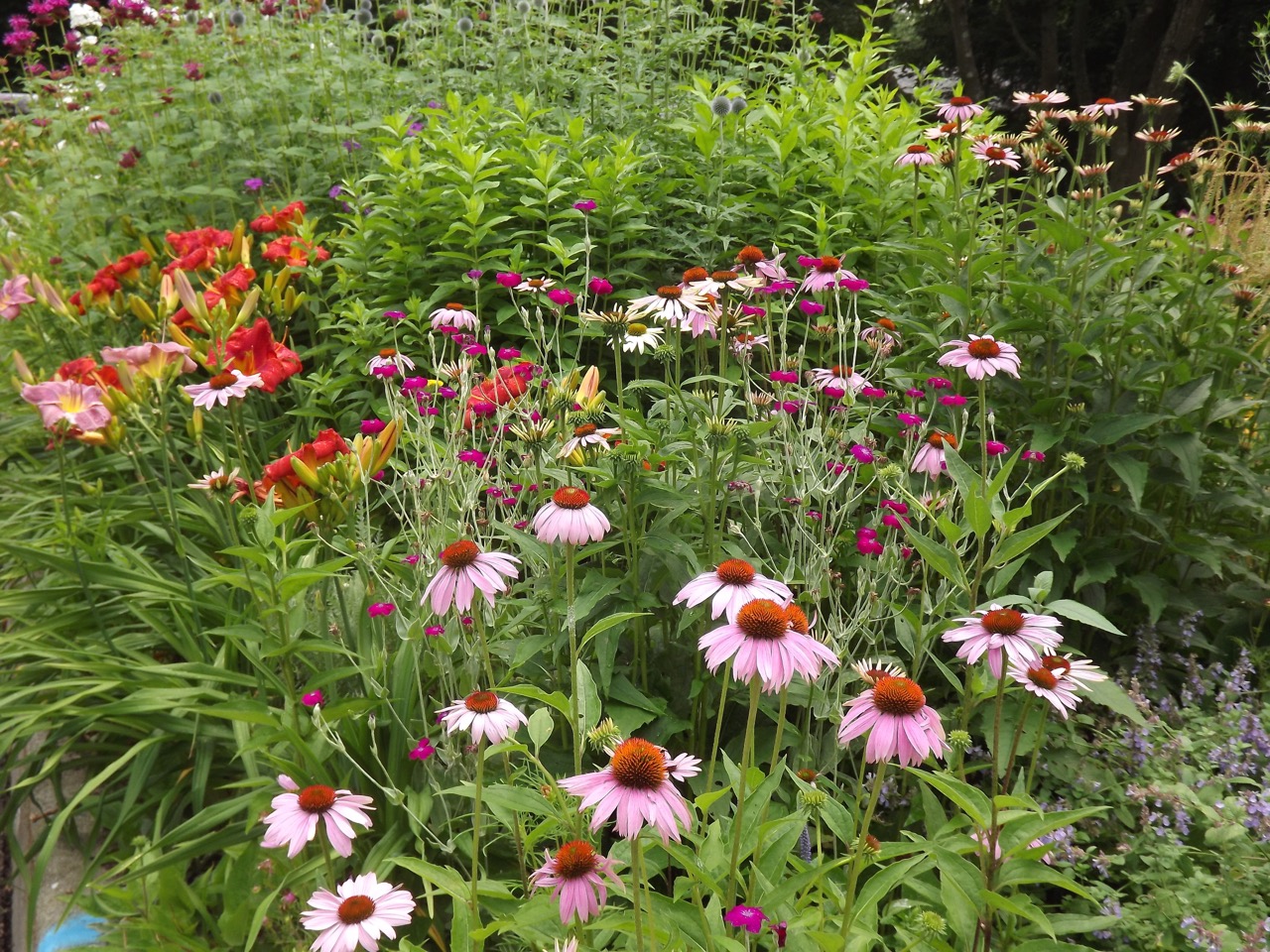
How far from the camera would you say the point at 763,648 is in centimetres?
112

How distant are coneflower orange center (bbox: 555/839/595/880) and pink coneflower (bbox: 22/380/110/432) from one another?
1573mm

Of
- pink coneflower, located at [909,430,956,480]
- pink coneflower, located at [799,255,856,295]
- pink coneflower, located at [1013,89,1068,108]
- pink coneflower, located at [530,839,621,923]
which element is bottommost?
pink coneflower, located at [530,839,621,923]

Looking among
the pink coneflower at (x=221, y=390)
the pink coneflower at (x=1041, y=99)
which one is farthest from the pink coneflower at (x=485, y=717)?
the pink coneflower at (x=1041, y=99)

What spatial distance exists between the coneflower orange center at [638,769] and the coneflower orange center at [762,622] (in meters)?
0.19

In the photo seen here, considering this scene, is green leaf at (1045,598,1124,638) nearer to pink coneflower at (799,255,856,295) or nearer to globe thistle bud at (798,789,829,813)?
globe thistle bud at (798,789,829,813)

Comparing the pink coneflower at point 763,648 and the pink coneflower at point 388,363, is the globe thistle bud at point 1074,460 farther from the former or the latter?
the pink coneflower at point 388,363

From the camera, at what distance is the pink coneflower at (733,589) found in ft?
4.02

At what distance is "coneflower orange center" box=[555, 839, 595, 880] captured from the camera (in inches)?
44.9

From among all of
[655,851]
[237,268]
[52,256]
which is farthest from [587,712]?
[52,256]

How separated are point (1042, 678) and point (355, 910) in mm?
1012

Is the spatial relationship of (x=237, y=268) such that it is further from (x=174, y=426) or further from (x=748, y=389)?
(x=748, y=389)

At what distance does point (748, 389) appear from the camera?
7.00 feet

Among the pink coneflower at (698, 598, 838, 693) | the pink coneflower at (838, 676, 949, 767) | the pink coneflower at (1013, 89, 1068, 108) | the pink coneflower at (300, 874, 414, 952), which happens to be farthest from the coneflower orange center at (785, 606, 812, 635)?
the pink coneflower at (1013, 89, 1068, 108)

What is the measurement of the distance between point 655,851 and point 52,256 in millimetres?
4018
